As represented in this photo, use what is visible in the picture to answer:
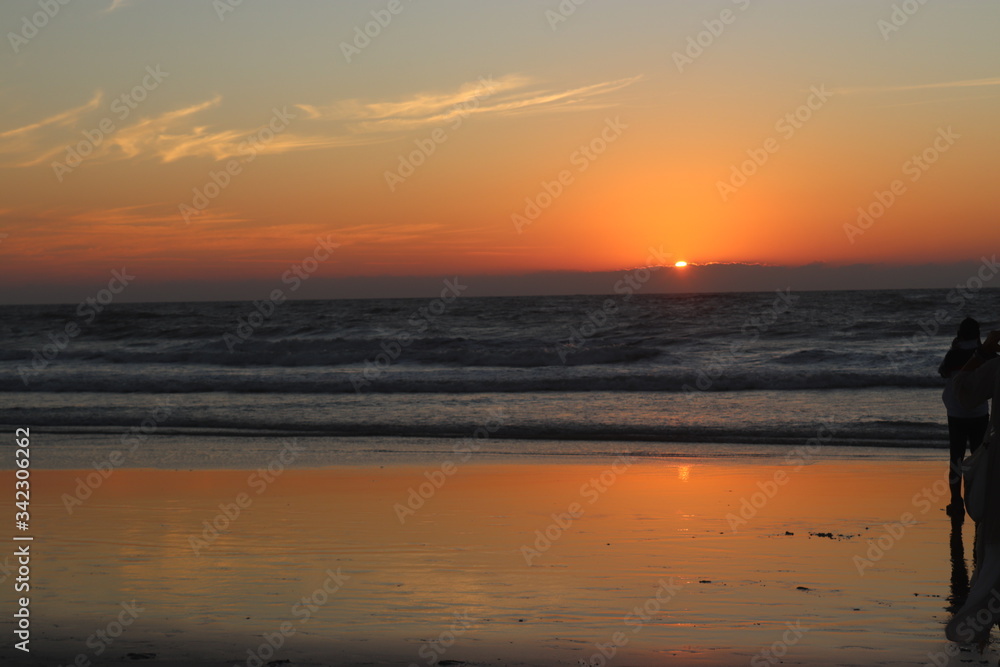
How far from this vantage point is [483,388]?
2573 cm

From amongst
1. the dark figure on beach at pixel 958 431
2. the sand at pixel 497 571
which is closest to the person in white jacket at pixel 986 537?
the sand at pixel 497 571

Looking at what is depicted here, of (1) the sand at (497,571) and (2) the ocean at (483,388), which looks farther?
(2) the ocean at (483,388)

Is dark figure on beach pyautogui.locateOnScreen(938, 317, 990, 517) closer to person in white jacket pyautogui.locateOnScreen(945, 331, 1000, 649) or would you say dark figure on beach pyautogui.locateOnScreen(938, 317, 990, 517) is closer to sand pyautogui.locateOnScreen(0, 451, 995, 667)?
sand pyautogui.locateOnScreen(0, 451, 995, 667)

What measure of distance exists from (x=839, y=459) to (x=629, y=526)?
554 centimetres

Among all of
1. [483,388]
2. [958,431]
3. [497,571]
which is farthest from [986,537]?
[483,388]

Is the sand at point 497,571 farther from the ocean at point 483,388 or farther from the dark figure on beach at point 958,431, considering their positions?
the ocean at point 483,388

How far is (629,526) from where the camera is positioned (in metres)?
8.82

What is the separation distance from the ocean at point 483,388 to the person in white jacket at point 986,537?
9.27 m

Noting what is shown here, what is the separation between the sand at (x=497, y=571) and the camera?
18.2ft

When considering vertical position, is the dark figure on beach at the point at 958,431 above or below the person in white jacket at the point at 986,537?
below

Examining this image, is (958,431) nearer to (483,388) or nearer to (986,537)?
(986,537)

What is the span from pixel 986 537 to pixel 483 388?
20.9 metres

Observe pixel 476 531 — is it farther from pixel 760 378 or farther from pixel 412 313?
pixel 412 313

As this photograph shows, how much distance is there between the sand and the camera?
554 cm
